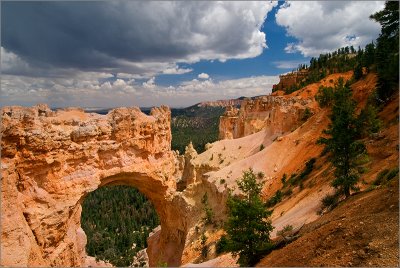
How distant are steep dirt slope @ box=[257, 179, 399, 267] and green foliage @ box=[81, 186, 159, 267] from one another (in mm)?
52398

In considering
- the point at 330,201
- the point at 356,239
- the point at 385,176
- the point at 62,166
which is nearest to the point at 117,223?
the point at 62,166

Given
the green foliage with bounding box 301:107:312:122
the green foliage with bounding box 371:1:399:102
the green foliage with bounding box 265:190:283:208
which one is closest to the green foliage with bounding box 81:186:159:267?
the green foliage with bounding box 301:107:312:122

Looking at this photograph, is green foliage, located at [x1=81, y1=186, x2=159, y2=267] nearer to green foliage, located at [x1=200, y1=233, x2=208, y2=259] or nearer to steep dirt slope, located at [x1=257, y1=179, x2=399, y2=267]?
green foliage, located at [x1=200, y1=233, x2=208, y2=259]

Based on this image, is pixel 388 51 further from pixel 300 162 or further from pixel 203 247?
pixel 203 247

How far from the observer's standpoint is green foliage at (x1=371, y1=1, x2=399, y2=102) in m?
20.8

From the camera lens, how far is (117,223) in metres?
81.8

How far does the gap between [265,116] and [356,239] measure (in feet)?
152

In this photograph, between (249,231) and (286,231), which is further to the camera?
(286,231)

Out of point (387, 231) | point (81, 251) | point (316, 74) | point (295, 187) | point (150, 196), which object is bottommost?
point (81, 251)

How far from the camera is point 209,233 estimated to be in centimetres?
2462

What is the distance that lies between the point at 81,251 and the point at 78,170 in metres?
7.27

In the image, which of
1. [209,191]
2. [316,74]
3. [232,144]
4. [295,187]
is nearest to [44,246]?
[209,191]

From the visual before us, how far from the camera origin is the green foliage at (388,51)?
2083 centimetres

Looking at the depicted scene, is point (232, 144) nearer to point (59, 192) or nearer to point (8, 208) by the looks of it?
point (59, 192)
